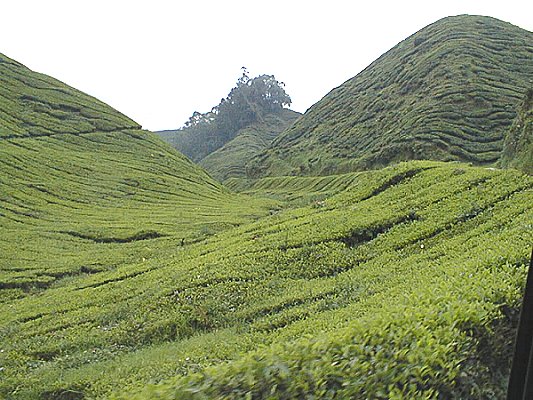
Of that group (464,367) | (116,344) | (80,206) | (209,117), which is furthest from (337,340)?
(209,117)

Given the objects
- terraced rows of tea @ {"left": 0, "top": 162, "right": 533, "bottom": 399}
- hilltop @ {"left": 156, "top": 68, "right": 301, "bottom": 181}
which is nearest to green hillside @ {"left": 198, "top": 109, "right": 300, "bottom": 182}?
hilltop @ {"left": 156, "top": 68, "right": 301, "bottom": 181}

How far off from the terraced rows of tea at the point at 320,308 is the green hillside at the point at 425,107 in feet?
96.9

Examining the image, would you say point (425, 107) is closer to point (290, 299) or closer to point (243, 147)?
point (290, 299)

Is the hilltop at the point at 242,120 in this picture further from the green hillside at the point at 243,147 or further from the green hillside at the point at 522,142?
the green hillside at the point at 522,142

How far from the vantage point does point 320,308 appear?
28.3 feet

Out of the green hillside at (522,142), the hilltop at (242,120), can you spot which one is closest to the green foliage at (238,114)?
the hilltop at (242,120)

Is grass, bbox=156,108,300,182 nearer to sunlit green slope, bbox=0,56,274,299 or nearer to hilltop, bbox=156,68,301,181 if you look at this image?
hilltop, bbox=156,68,301,181

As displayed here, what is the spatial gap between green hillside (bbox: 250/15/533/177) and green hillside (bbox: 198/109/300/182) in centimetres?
1215

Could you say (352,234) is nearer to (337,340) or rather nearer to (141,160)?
(337,340)

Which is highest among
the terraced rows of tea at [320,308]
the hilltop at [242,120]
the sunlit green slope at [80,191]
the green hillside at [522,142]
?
the hilltop at [242,120]

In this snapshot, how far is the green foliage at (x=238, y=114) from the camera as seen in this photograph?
12406cm

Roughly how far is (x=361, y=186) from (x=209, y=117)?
382 feet

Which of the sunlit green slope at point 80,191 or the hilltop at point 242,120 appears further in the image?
the hilltop at point 242,120

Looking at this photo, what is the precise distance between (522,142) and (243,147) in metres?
93.6
